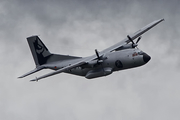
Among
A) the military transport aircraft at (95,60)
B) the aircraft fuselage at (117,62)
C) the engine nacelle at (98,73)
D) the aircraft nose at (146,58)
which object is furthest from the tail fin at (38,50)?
the aircraft nose at (146,58)

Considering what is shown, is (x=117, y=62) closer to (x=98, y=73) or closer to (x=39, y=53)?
(x=98, y=73)

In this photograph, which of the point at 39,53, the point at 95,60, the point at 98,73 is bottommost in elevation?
the point at 98,73

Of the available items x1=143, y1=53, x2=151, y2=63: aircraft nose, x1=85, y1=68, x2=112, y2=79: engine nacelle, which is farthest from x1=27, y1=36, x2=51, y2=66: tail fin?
x1=143, y1=53, x2=151, y2=63: aircraft nose

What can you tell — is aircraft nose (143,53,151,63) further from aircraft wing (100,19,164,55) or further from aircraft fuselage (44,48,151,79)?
aircraft wing (100,19,164,55)

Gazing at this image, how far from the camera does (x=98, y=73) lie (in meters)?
48.7

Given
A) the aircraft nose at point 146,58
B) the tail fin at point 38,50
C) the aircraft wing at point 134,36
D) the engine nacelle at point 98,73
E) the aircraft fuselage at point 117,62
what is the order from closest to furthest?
1. the aircraft nose at point 146,58
2. the aircraft fuselage at point 117,62
3. the engine nacelle at point 98,73
4. the aircraft wing at point 134,36
5. the tail fin at point 38,50

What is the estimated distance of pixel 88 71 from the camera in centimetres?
4975

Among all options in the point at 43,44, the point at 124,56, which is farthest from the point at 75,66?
the point at 43,44

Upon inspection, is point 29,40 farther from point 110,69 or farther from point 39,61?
point 110,69

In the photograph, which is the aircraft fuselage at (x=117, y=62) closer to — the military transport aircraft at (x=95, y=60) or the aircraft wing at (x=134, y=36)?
the military transport aircraft at (x=95, y=60)

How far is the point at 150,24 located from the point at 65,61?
1483cm

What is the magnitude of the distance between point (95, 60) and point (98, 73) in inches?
77.7

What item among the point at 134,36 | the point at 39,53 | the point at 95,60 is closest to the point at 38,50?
the point at 39,53

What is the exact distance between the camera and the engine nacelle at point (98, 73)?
4825 cm
